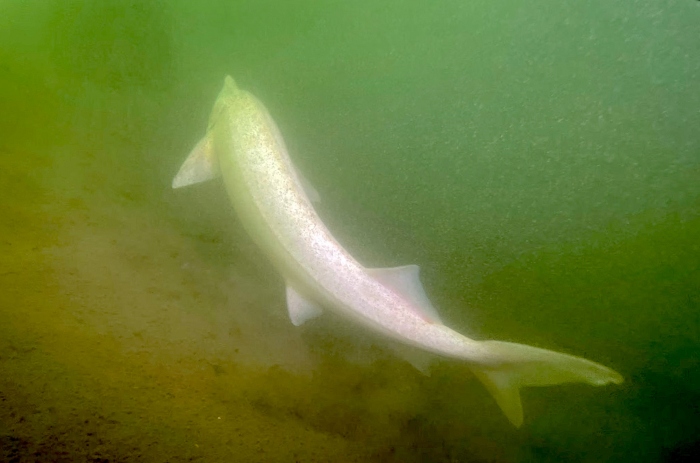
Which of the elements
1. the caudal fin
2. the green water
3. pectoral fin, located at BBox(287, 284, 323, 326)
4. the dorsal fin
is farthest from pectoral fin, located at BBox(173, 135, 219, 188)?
the caudal fin

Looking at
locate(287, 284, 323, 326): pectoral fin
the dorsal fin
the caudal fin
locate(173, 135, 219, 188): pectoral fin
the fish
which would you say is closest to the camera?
the caudal fin

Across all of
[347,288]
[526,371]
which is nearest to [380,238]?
[347,288]

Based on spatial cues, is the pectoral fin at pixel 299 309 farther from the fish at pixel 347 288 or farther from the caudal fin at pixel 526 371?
the caudal fin at pixel 526 371

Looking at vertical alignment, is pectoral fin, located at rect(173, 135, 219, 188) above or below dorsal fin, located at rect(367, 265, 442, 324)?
above

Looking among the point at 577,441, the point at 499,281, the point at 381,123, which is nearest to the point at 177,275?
the point at 381,123

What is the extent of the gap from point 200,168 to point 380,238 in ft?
5.99

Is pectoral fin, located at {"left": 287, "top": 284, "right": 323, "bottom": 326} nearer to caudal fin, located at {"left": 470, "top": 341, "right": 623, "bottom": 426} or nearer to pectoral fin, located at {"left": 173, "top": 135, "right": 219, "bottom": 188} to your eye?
caudal fin, located at {"left": 470, "top": 341, "right": 623, "bottom": 426}

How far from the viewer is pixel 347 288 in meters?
2.06

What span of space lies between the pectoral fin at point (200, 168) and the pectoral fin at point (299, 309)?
1406 millimetres

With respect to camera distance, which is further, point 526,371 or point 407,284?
point 407,284

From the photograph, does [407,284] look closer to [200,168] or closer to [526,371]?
[526,371]

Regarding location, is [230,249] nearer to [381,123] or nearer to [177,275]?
[177,275]

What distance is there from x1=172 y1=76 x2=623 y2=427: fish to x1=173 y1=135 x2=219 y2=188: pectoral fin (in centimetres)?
36

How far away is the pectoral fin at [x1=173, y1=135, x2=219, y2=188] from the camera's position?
2975 millimetres
